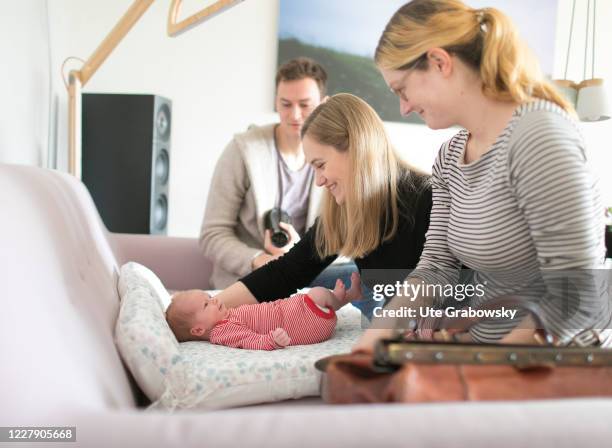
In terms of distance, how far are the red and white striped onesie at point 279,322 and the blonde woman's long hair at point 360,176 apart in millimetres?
188

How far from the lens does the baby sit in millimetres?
1385

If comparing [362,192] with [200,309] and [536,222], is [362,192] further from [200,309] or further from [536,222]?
[536,222]

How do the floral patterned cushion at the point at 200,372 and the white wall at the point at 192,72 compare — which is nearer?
the floral patterned cushion at the point at 200,372

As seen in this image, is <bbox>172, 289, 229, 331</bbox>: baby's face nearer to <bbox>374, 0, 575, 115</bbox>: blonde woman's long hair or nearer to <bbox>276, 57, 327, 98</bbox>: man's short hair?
<bbox>374, 0, 575, 115</bbox>: blonde woman's long hair

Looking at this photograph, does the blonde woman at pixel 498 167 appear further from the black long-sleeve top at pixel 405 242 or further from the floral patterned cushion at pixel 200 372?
the black long-sleeve top at pixel 405 242

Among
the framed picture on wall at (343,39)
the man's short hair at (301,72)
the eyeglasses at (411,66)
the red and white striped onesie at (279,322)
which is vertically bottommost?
the red and white striped onesie at (279,322)

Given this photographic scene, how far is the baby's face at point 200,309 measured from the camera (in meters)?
1.42

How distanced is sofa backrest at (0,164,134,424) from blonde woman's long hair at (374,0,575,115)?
670 millimetres

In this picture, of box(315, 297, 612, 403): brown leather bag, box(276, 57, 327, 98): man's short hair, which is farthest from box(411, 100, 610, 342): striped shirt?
box(276, 57, 327, 98): man's short hair

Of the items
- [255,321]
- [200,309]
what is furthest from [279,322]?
[200,309]

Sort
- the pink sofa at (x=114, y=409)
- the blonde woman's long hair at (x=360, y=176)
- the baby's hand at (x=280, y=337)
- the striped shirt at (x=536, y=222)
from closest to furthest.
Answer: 1. the pink sofa at (x=114, y=409)
2. the striped shirt at (x=536, y=222)
3. the baby's hand at (x=280, y=337)
4. the blonde woman's long hair at (x=360, y=176)

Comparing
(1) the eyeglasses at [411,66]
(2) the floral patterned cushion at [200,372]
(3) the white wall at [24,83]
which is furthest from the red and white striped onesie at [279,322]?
(3) the white wall at [24,83]

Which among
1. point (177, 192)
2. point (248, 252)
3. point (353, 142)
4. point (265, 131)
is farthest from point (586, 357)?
point (177, 192)

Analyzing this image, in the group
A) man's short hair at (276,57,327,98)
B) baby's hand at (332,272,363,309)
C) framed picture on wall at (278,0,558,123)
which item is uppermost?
framed picture on wall at (278,0,558,123)
